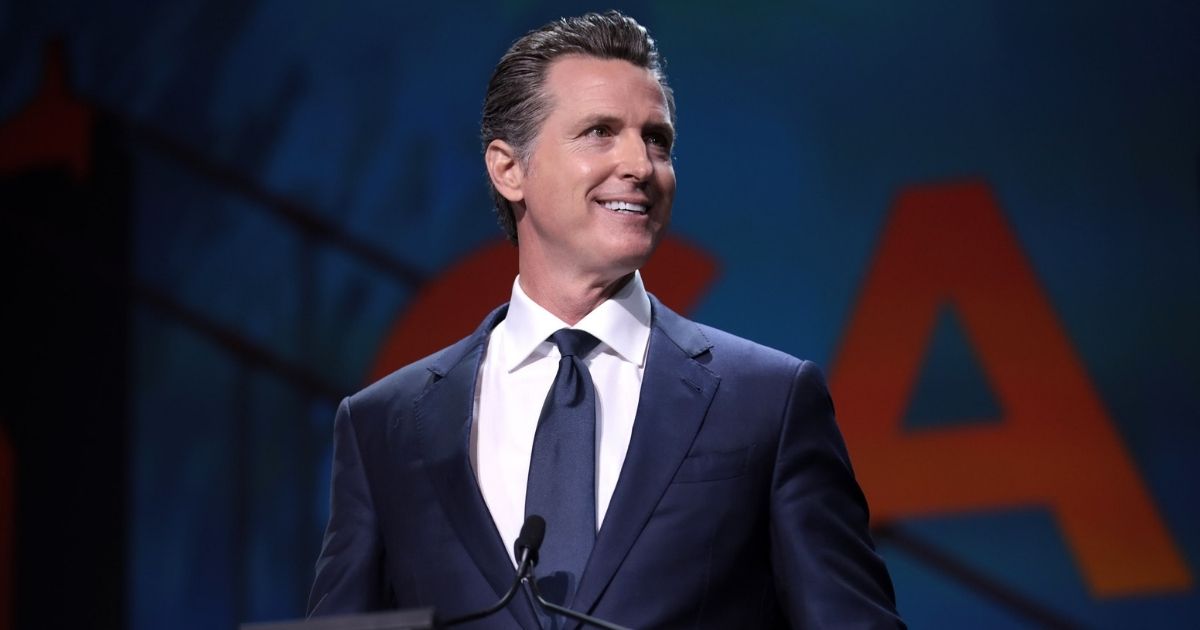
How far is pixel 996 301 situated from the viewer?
10.8 feet

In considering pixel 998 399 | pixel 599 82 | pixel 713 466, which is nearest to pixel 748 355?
pixel 713 466

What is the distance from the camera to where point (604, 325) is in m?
1.85

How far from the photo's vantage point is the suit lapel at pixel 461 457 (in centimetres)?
167

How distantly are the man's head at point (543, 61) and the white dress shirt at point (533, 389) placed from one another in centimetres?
23

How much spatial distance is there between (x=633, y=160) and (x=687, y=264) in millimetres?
1733

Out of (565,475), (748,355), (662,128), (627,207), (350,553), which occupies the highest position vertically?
(662,128)

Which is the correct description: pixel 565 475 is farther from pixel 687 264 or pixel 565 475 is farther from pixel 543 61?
pixel 687 264

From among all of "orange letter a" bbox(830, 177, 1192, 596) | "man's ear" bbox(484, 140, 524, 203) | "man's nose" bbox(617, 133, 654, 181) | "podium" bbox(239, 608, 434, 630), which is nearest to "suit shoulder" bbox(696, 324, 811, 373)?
"man's nose" bbox(617, 133, 654, 181)

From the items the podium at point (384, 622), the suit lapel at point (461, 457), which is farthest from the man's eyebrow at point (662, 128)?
the podium at point (384, 622)

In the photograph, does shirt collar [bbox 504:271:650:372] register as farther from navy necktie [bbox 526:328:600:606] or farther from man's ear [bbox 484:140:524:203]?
man's ear [bbox 484:140:524:203]

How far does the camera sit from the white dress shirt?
5.78ft

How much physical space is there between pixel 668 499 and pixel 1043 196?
1903mm

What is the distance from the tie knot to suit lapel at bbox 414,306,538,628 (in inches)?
4.7

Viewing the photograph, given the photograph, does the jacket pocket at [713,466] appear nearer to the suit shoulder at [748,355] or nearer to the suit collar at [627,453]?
the suit collar at [627,453]
